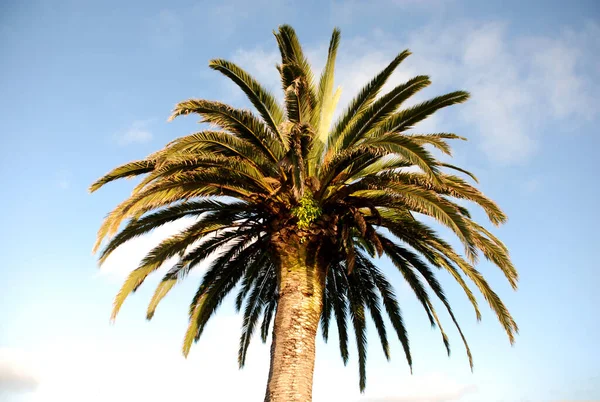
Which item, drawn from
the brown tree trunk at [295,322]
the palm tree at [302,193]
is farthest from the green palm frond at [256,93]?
the brown tree trunk at [295,322]

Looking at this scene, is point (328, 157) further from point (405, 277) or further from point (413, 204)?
point (405, 277)

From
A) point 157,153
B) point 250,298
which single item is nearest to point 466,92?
point 157,153

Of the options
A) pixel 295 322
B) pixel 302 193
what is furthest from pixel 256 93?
pixel 295 322

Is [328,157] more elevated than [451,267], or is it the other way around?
[328,157]

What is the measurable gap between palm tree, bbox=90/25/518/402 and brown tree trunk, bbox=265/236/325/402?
0.02 meters

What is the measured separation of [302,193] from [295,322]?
2.56m

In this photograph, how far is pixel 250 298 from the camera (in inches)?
573

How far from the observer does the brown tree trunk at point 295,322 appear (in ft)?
31.0

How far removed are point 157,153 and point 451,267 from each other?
686 cm

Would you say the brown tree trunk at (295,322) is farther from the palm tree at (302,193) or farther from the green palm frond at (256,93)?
the green palm frond at (256,93)

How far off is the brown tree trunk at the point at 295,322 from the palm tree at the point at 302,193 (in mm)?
21

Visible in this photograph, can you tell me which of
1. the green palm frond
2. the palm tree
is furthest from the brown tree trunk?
the green palm frond

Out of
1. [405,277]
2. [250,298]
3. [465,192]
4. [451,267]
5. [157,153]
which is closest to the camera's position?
[157,153]

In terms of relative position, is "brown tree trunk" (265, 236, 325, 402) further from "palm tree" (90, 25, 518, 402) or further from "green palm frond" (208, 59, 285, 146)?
"green palm frond" (208, 59, 285, 146)
